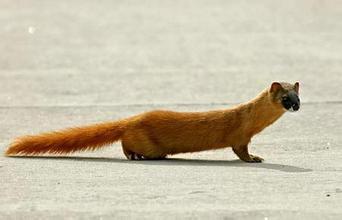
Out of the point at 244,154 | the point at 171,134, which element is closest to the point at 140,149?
the point at 171,134

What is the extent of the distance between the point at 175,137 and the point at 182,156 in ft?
2.09

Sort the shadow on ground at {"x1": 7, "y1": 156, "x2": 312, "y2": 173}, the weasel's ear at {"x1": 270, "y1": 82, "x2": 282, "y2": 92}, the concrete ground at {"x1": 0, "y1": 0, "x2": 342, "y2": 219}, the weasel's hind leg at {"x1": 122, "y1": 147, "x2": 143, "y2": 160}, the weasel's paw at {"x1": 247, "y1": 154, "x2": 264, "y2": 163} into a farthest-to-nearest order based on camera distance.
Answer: the weasel's hind leg at {"x1": 122, "y1": 147, "x2": 143, "y2": 160}, the weasel's paw at {"x1": 247, "y1": 154, "x2": 264, "y2": 163}, the weasel's ear at {"x1": 270, "y1": 82, "x2": 282, "y2": 92}, the shadow on ground at {"x1": 7, "y1": 156, "x2": 312, "y2": 173}, the concrete ground at {"x1": 0, "y1": 0, "x2": 342, "y2": 219}

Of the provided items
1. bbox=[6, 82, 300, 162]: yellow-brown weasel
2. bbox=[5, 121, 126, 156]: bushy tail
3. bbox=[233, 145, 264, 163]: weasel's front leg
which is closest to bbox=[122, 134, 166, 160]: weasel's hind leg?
bbox=[6, 82, 300, 162]: yellow-brown weasel

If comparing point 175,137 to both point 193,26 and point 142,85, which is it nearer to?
point 142,85

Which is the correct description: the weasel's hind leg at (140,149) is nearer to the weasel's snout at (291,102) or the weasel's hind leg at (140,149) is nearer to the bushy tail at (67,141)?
the bushy tail at (67,141)

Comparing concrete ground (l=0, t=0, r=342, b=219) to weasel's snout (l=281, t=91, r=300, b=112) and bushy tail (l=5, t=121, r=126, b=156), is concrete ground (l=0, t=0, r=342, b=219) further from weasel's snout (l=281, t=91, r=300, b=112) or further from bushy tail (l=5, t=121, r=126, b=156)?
weasel's snout (l=281, t=91, r=300, b=112)

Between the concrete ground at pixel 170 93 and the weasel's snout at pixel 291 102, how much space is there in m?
0.43

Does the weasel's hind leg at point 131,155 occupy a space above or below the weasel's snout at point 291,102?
below

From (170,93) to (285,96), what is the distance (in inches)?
169

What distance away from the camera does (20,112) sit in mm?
11750

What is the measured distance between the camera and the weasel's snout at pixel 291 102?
871 cm

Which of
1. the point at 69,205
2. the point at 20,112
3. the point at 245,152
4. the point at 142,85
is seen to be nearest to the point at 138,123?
the point at 245,152

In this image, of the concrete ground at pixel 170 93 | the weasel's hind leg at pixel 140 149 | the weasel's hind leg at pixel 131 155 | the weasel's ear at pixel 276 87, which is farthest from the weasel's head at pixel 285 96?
the weasel's hind leg at pixel 131 155

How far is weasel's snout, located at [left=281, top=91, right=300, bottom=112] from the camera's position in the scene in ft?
28.6
